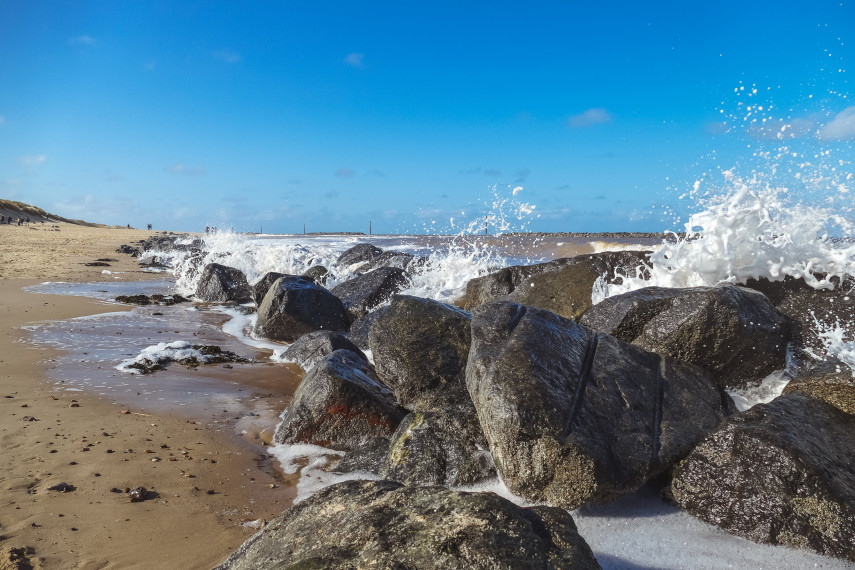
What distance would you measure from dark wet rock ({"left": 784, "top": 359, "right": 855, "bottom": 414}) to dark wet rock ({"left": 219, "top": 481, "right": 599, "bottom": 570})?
262 centimetres

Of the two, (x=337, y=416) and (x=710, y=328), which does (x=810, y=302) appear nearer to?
(x=710, y=328)

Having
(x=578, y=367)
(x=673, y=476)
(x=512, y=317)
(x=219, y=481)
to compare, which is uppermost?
(x=512, y=317)

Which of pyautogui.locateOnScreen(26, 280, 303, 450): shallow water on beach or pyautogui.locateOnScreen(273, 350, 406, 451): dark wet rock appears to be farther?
pyautogui.locateOnScreen(26, 280, 303, 450): shallow water on beach

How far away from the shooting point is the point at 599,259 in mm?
6809

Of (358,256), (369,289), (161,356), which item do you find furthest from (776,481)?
(358,256)

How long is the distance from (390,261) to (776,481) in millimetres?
9952

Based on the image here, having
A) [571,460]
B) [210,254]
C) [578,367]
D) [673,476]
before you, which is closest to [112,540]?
[571,460]

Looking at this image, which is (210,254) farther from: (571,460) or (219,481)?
(571,460)

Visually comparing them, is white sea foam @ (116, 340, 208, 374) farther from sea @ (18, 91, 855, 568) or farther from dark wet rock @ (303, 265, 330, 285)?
dark wet rock @ (303, 265, 330, 285)

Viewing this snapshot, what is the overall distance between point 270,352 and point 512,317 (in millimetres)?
4585

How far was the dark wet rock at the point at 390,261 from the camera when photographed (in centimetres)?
1164

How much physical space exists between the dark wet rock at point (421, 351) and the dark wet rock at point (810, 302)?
271cm

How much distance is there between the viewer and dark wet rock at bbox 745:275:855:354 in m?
4.74

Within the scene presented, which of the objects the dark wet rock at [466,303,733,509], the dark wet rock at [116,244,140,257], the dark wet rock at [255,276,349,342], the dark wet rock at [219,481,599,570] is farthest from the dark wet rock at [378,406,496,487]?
the dark wet rock at [116,244,140,257]
